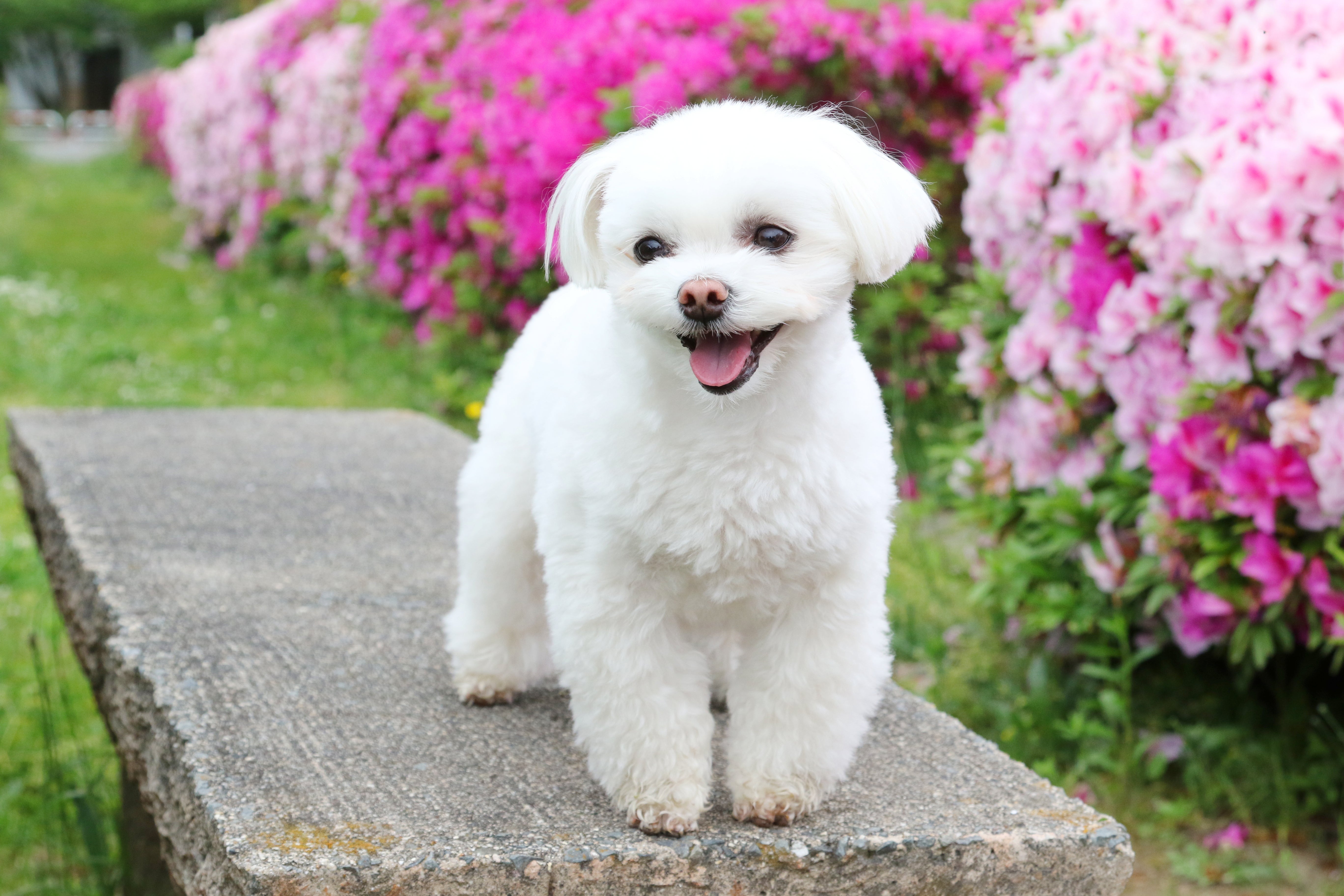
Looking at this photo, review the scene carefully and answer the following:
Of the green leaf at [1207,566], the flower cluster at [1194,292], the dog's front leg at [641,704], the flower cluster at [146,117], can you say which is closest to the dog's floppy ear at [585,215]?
the dog's front leg at [641,704]

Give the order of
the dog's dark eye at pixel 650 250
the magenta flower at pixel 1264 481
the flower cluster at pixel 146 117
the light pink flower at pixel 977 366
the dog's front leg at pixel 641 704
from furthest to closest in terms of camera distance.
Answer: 1. the flower cluster at pixel 146 117
2. the light pink flower at pixel 977 366
3. the magenta flower at pixel 1264 481
4. the dog's front leg at pixel 641 704
5. the dog's dark eye at pixel 650 250

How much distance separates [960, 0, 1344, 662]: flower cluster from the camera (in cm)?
271

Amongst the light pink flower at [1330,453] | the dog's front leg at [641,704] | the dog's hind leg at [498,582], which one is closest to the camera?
the dog's front leg at [641,704]

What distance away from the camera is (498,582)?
2488 millimetres

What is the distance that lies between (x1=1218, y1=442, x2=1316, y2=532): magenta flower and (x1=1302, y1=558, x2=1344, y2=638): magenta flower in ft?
0.38

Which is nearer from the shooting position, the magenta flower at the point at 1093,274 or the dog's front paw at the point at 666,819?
the dog's front paw at the point at 666,819

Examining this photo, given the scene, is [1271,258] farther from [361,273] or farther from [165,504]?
[361,273]

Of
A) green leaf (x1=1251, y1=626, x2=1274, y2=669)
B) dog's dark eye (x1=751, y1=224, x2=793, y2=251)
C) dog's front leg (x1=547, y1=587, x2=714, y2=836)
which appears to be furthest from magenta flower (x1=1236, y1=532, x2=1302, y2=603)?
dog's dark eye (x1=751, y1=224, x2=793, y2=251)

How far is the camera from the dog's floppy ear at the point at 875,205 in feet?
6.09

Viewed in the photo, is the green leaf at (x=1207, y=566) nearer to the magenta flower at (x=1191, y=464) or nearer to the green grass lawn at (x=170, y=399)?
the magenta flower at (x=1191, y=464)

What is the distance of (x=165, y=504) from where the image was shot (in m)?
3.66

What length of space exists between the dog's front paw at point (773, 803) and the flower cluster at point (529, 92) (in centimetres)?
255

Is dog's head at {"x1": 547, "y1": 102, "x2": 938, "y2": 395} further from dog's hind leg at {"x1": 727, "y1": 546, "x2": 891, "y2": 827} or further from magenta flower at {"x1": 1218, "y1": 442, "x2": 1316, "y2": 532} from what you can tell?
magenta flower at {"x1": 1218, "y1": 442, "x2": 1316, "y2": 532}

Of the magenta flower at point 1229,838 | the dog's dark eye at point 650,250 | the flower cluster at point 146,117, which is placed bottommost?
Result: the flower cluster at point 146,117
